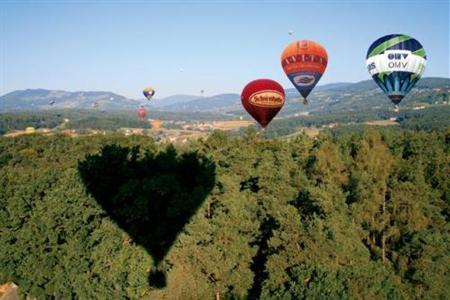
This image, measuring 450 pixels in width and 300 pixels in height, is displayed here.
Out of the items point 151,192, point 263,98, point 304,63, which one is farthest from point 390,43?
point 151,192

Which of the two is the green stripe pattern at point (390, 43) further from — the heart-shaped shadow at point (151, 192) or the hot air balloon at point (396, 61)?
the heart-shaped shadow at point (151, 192)

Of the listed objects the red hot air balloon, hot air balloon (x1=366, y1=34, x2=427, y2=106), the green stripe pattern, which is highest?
the green stripe pattern

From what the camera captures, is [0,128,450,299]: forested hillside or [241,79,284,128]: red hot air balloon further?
[241,79,284,128]: red hot air balloon

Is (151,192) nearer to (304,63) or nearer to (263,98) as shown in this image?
(263,98)

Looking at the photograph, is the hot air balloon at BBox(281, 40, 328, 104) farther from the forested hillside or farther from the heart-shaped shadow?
the heart-shaped shadow

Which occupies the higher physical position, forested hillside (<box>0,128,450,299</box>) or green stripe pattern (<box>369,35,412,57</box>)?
green stripe pattern (<box>369,35,412,57</box>)

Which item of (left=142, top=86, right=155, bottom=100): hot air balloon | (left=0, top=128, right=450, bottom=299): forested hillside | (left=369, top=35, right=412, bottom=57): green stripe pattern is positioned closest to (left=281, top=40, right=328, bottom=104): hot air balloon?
(left=369, top=35, right=412, bottom=57): green stripe pattern

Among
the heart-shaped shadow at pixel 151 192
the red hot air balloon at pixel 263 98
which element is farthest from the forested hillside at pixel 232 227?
the red hot air balloon at pixel 263 98
